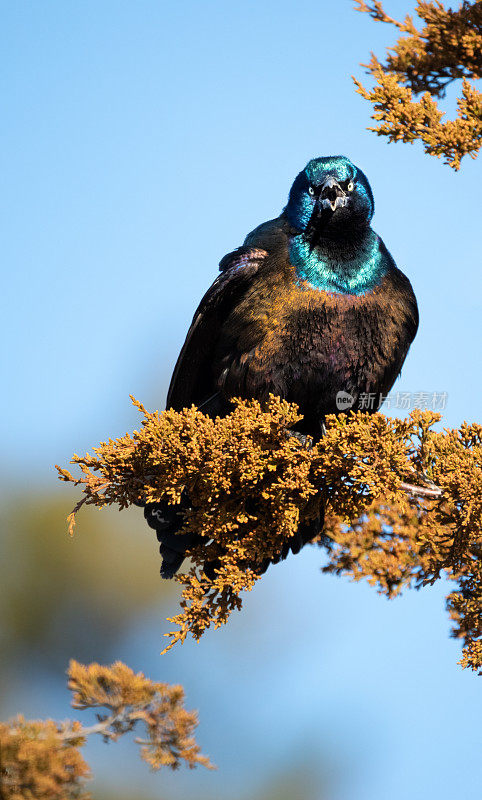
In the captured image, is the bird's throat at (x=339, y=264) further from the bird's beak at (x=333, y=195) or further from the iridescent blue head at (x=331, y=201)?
the bird's beak at (x=333, y=195)

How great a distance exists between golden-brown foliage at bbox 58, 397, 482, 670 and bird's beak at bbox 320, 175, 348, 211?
4.98ft

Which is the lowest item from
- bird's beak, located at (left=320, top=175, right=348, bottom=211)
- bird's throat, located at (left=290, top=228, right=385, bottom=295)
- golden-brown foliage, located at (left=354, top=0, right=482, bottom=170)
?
golden-brown foliage, located at (left=354, top=0, right=482, bottom=170)

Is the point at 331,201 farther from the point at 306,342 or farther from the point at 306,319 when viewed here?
the point at 306,342

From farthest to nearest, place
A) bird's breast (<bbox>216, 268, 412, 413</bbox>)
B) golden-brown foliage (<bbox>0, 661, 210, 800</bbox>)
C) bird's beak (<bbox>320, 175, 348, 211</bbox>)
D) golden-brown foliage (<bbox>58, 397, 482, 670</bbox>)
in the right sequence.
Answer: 1. bird's beak (<bbox>320, 175, 348, 211</bbox>)
2. bird's breast (<bbox>216, 268, 412, 413</bbox>)
3. golden-brown foliage (<bbox>58, 397, 482, 670</bbox>)
4. golden-brown foliage (<bbox>0, 661, 210, 800</bbox>)

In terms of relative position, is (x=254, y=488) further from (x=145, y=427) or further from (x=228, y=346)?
(x=228, y=346)

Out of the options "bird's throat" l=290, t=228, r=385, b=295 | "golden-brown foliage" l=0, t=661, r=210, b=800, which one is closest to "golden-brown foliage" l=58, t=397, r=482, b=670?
"golden-brown foliage" l=0, t=661, r=210, b=800

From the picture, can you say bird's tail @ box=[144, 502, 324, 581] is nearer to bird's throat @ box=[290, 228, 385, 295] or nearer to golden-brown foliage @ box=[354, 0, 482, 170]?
bird's throat @ box=[290, 228, 385, 295]

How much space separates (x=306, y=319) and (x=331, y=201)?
0.69 m

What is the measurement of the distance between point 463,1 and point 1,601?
1212 cm

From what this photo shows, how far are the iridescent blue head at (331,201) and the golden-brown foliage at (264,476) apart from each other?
4.85 ft

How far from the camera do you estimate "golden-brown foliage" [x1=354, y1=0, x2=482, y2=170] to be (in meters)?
3.05

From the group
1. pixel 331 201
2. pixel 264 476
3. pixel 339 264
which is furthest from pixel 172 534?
pixel 331 201

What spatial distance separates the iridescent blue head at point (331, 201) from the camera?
15.1 ft

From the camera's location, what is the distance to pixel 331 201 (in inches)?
181
